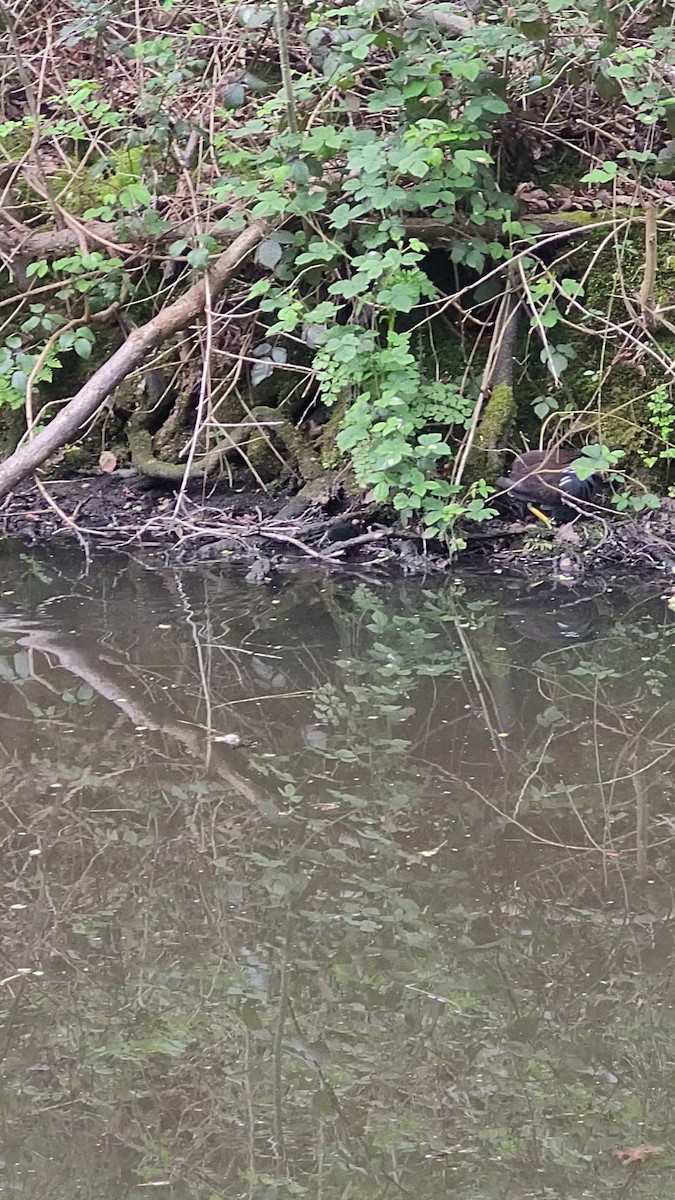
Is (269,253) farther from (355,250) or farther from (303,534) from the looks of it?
(303,534)

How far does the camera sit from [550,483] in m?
4.89

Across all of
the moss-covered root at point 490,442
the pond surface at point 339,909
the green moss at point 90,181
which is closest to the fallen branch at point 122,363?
the green moss at point 90,181

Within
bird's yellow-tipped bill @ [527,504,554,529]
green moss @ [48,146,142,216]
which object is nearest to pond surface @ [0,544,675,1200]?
bird's yellow-tipped bill @ [527,504,554,529]

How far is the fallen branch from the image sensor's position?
493 centimetres

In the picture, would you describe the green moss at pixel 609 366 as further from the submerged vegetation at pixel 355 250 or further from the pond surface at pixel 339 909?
the pond surface at pixel 339 909

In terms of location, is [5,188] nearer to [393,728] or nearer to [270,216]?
[270,216]

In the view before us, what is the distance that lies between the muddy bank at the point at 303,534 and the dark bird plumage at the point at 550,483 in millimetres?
76

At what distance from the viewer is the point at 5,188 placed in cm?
576

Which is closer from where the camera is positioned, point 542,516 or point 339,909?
point 339,909

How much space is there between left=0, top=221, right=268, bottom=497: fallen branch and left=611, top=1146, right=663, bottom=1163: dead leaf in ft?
12.1

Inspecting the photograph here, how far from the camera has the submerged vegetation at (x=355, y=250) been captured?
Answer: 4.77 m

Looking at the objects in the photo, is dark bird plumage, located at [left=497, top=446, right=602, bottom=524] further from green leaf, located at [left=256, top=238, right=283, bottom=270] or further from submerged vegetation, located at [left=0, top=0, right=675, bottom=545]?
green leaf, located at [left=256, top=238, right=283, bottom=270]

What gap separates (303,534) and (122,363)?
3.20 feet

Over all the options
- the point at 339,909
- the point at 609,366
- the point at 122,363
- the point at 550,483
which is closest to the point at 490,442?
the point at 550,483
